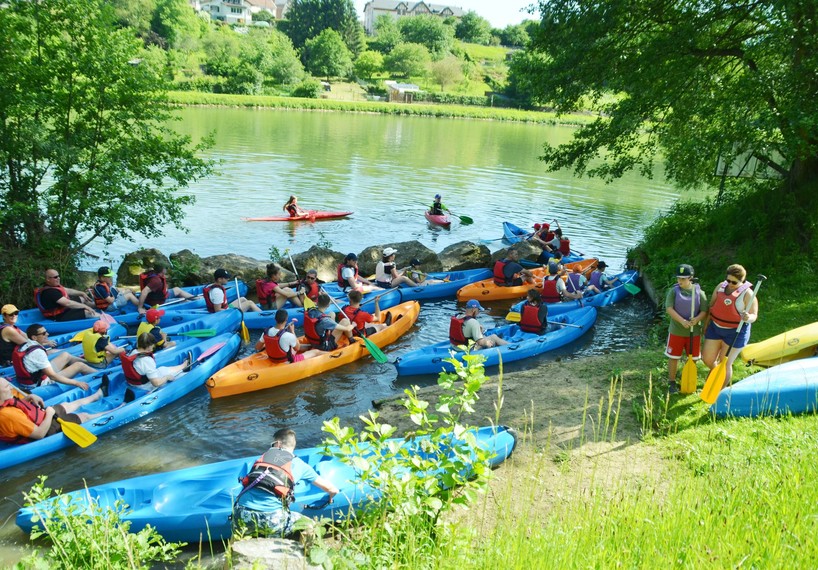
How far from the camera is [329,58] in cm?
8500

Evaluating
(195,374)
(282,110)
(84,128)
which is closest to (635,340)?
(195,374)

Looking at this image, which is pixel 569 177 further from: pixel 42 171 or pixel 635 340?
pixel 42 171

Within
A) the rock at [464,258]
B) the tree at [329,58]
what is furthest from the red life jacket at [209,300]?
the tree at [329,58]

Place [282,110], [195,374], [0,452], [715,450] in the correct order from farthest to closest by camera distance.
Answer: [282,110], [195,374], [0,452], [715,450]

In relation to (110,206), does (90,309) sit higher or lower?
lower

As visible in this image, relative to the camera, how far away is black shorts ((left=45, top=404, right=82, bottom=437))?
804 centimetres

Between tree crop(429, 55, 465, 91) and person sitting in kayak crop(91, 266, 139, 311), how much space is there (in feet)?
270

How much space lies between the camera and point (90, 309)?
40.1 feet

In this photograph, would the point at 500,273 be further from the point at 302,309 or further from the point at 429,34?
the point at 429,34

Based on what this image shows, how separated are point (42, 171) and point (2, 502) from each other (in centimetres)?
816

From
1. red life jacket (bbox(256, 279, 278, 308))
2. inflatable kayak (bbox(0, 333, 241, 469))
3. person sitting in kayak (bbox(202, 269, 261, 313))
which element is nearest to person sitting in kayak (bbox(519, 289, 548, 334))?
red life jacket (bbox(256, 279, 278, 308))

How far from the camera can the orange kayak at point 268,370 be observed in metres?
9.84

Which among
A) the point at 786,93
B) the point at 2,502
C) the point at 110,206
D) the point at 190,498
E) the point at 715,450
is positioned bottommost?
the point at 2,502

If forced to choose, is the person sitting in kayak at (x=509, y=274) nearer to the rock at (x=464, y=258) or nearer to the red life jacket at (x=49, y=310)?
the rock at (x=464, y=258)
